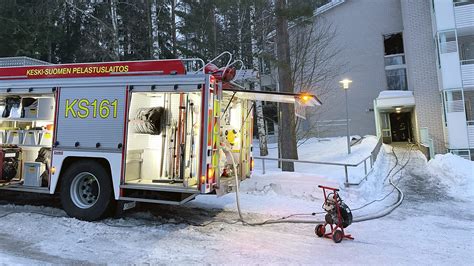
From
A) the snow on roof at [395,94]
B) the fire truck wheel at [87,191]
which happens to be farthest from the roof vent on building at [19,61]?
the snow on roof at [395,94]

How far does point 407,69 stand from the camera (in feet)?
93.5

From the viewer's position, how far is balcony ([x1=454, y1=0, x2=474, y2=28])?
20.1 metres

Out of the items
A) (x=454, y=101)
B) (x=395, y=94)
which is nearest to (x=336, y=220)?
(x=454, y=101)

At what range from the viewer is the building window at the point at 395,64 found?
29.1 meters

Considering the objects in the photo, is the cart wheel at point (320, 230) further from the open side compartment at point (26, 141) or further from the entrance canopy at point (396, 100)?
the entrance canopy at point (396, 100)

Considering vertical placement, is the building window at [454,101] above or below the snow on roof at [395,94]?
below

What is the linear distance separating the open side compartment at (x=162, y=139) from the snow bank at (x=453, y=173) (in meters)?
7.97

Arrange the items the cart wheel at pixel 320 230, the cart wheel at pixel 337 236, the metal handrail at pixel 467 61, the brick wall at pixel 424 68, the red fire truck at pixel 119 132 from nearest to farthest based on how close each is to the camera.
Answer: the cart wheel at pixel 337 236 < the cart wheel at pixel 320 230 < the red fire truck at pixel 119 132 < the metal handrail at pixel 467 61 < the brick wall at pixel 424 68

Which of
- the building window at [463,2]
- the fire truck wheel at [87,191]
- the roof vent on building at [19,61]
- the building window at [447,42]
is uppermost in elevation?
the building window at [463,2]

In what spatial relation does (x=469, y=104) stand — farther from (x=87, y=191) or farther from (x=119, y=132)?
(x=87, y=191)

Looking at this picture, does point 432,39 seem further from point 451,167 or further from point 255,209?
point 255,209

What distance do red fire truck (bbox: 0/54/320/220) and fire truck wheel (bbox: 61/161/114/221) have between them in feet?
Answer: 0.06

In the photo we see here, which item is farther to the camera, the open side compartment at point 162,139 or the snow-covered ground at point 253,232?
the open side compartment at point 162,139

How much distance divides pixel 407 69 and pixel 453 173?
17840mm
